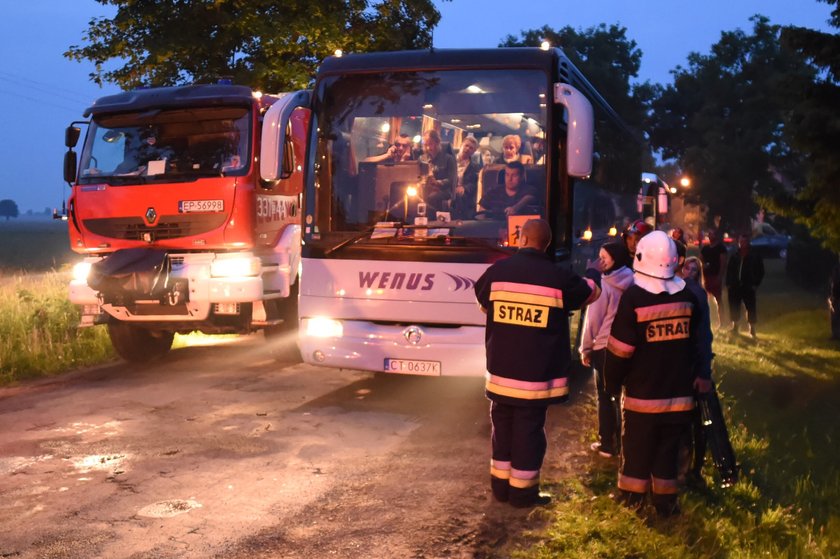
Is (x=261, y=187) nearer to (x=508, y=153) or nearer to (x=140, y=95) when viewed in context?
(x=140, y=95)

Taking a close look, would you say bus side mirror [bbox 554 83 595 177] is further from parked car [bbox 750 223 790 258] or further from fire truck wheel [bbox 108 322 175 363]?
parked car [bbox 750 223 790 258]

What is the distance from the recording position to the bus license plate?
8.62 metres

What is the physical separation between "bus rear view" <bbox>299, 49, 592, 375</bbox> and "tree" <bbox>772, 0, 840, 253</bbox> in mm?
5477

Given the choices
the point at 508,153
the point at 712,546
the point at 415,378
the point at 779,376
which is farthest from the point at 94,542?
the point at 779,376

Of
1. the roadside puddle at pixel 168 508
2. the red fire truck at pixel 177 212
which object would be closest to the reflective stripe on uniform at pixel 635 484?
the roadside puddle at pixel 168 508

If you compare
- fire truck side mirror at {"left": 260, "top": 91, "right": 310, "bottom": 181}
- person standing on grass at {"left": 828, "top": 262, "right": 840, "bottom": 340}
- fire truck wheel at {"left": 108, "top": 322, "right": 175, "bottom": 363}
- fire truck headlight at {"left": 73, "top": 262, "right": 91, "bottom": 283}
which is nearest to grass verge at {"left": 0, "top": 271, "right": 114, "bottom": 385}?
fire truck wheel at {"left": 108, "top": 322, "right": 175, "bottom": 363}

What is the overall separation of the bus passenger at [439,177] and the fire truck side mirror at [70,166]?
4.89m

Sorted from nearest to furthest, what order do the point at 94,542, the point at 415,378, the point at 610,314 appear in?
the point at 94,542, the point at 610,314, the point at 415,378

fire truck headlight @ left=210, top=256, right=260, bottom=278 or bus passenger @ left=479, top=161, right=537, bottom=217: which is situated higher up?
bus passenger @ left=479, top=161, right=537, bottom=217

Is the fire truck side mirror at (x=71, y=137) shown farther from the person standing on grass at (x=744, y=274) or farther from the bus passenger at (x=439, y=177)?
the person standing on grass at (x=744, y=274)

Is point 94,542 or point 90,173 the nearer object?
point 94,542

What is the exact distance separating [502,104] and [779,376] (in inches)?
298

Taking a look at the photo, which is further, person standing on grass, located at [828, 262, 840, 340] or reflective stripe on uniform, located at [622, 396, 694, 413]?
person standing on grass, located at [828, 262, 840, 340]

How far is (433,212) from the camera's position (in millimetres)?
8648
